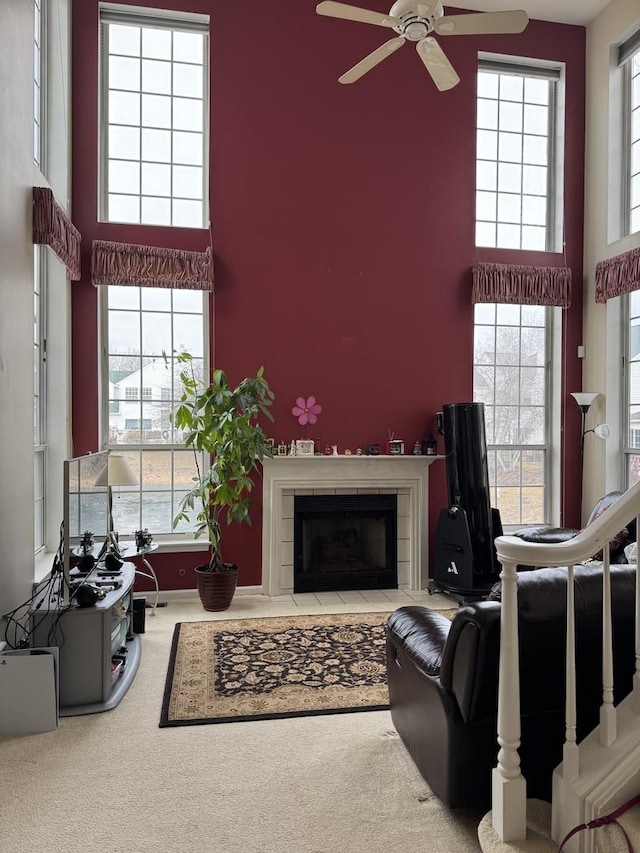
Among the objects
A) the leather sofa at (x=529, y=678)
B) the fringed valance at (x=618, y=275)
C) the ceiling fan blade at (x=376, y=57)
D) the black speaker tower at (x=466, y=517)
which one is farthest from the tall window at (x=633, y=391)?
the leather sofa at (x=529, y=678)

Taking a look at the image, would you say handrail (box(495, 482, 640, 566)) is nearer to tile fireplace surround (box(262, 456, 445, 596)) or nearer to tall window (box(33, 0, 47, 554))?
tile fireplace surround (box(262, 456, 445, 596))

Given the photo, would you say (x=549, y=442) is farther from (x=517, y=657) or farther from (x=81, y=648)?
(x=81, y=648)

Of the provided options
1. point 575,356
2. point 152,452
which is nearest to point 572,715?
point 152,452

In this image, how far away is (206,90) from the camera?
539cm

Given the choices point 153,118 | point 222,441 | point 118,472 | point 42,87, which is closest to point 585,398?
point 222,441

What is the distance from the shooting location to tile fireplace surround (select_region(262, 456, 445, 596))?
5.30m

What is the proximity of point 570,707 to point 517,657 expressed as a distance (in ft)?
0.72

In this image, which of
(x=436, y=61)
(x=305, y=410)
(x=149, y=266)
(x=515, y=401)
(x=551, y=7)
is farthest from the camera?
(x=515, y=401)

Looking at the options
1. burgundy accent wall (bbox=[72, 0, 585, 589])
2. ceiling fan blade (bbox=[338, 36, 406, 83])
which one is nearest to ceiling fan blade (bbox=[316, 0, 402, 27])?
ceiling fan blade (bbox=[338, 36, 406, 83])

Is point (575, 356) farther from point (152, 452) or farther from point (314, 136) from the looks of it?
point (152, 452)

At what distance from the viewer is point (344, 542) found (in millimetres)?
5691

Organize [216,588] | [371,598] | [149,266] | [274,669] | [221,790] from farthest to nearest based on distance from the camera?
[371,598], [149,266], [216,588], [274,669], [221,790]

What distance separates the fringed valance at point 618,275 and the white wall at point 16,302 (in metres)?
4.60

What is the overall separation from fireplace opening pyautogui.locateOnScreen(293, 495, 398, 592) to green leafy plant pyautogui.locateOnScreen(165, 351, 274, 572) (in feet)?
2.16
